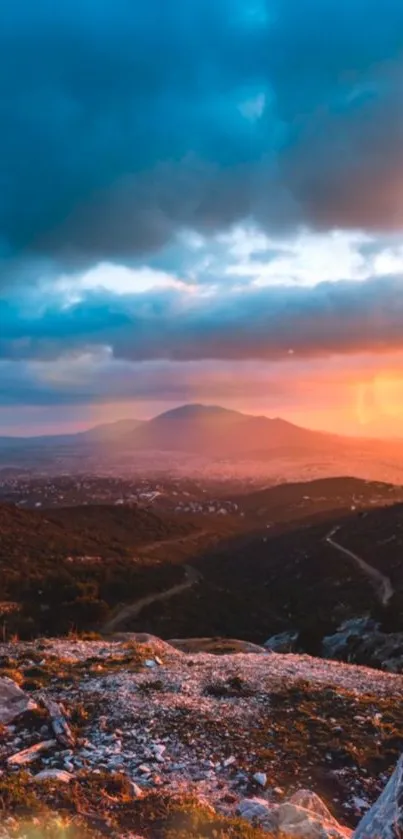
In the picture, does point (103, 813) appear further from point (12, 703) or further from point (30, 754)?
point (12, 703)

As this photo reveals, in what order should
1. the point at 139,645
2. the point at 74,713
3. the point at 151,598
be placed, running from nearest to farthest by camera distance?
the point at 74,713
the point at 139,645
the point at 151,598

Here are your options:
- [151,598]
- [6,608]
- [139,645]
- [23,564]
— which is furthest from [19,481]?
[139,645]

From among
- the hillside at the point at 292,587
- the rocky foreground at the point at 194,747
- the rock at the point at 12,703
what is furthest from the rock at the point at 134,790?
the hillside at the point at 292,587

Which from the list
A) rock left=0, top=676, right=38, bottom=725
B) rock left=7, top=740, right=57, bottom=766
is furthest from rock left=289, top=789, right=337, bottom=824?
rock left=0, top=676, right=38, bottom=725

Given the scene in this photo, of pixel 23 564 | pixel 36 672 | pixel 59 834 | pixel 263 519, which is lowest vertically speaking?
pixel 263 519

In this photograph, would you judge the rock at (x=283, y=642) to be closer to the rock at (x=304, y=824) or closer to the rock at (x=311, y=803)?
the rock at (x=311, y=803)

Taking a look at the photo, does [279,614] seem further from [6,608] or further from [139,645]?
[139,645]

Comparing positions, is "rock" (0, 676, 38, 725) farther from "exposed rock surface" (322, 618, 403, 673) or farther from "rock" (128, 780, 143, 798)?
"exposed rock surface" (322, 618, 403, 673)
